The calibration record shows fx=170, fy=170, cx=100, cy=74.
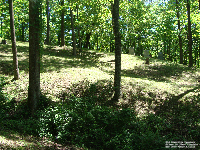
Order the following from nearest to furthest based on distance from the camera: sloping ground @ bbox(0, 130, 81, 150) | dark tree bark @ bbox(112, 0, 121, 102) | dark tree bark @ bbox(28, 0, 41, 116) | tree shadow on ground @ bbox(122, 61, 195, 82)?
sloping ground @ bbox(0, 130, 81, 150) < dark tree bark @ bbox(28, 0, 41, 116) < dark tree bark @ bbox(112, 0, 121, 102) < tree shadow on ground @ bbox(122, 61, 195, 82)

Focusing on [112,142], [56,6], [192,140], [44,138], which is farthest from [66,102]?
[56,6]

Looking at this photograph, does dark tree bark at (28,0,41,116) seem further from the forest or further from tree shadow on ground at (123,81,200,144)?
tree shadow on ground at (123,81,200,144)

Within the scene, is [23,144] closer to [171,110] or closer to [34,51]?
[34,51]

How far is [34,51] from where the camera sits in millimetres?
9453

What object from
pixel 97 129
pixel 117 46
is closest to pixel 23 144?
pixel 97 129

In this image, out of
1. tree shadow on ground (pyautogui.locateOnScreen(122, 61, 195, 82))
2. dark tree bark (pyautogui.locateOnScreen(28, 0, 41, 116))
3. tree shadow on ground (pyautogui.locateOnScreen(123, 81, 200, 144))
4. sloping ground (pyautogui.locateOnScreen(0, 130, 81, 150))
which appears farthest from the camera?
tree shadow on ground (pyautogui.locateOnScreen(122, 61, 195, 82))

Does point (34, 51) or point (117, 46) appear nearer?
point (34, 51)

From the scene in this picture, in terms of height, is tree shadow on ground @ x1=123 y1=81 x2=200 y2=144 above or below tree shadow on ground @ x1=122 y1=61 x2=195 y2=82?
below

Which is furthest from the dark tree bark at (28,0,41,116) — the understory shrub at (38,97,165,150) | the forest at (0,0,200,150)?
the understory shrub at (38,97,165,150)

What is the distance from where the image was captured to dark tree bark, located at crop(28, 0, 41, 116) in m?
9.10

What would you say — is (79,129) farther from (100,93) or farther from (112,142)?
(100,93)

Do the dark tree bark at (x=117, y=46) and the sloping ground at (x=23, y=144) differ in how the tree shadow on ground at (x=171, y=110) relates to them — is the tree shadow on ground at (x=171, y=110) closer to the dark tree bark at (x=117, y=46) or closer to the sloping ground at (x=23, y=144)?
the dark tree bark at (x=117, y=46)

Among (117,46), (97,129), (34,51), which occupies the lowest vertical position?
(97,129)

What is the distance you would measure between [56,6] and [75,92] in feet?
47.7
